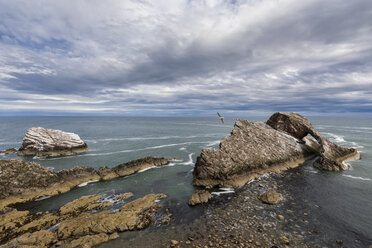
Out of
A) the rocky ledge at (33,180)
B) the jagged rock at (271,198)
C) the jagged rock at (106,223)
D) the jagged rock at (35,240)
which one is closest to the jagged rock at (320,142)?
the jagged rock at (271,198)

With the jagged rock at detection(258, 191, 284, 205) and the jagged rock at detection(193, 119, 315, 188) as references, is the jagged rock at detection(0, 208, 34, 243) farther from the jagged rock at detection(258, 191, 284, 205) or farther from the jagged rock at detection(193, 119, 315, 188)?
the jagged rock at detection(258, 191, 284, 205)

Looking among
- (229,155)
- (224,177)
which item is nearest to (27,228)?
(224,177)

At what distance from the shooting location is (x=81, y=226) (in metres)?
16.4

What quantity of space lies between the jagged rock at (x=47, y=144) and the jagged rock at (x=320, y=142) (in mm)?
58746

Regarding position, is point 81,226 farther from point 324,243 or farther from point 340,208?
point 340,208

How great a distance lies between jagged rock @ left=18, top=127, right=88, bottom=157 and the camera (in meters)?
48.7

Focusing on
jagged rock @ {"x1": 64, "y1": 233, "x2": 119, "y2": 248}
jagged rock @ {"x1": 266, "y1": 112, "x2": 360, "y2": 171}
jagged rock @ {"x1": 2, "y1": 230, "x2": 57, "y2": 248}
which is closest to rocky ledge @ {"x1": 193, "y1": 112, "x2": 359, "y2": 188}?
jagged rock @ {"x1": 266, "y1": 112, "x2": 360, "y2": 171}

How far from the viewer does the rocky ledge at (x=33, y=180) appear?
907 inches

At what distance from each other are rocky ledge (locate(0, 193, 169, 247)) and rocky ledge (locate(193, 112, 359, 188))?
1083 centimetres

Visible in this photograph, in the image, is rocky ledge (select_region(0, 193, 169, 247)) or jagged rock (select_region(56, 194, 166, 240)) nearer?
rocky ledge (select_region(0, 193, 169, 247))

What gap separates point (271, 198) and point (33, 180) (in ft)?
111

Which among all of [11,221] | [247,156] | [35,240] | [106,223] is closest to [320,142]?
[247,156]

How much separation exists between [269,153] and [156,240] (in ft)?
88.3

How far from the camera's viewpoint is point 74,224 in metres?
16.8
